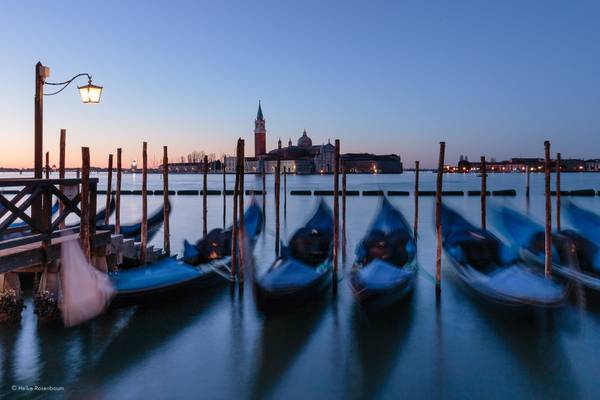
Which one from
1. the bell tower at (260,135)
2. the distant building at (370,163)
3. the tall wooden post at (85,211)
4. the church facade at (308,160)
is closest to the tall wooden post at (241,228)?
the tall wooden post at (85,211)

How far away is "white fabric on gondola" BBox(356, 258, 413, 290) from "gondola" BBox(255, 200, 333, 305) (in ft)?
2.44

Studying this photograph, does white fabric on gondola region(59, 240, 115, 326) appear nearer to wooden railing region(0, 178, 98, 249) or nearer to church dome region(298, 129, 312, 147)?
wooden railing region(0, 178, 98, 249)

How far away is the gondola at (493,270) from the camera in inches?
227

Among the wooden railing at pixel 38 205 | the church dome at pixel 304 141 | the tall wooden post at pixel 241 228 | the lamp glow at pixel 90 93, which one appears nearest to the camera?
the wooden railing at pixel 38 205

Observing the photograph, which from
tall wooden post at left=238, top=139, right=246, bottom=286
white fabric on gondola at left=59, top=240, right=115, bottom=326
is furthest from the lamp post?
tall wooden post at left=238, top=139, right=246, bottom=286

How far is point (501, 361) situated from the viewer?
192 inches

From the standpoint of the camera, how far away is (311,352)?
510 centimetres

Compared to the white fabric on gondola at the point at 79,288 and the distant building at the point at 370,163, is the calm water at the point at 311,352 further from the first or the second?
the distant building at the point at 370,163

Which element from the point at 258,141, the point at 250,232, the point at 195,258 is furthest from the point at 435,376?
the point at 258,141

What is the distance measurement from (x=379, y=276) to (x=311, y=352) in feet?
4.95

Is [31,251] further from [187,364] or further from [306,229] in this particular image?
[306,229]

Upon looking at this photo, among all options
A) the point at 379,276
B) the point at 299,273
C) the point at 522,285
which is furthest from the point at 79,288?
the point at 522,285

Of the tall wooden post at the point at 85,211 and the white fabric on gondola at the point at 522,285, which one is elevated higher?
the tall wooden post at the point at 85,211

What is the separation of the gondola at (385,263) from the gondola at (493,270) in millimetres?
820
